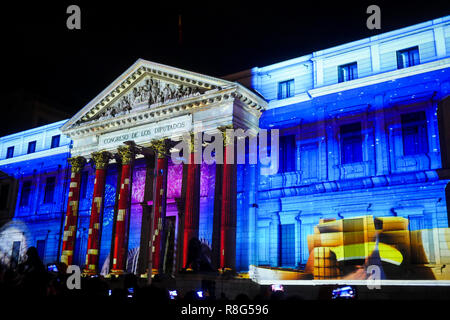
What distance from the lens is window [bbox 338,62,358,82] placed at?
26.8m

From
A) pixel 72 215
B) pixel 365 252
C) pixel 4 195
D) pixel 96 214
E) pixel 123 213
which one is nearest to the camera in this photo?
pixel 365 252

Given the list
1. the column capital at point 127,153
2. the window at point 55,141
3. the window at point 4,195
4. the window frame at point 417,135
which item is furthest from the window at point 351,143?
the window at point 4,195

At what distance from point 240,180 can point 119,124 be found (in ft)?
31.1

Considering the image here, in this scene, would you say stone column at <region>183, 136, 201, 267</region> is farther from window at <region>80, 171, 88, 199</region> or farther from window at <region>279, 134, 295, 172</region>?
window at <region>80, 171, 88, 199</region>

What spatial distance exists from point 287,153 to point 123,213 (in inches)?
441

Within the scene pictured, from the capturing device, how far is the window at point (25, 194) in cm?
4070

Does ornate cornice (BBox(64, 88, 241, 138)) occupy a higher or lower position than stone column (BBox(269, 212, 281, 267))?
higher

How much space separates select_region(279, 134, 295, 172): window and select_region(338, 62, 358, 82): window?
180 inches

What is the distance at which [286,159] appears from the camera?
91.6 feet

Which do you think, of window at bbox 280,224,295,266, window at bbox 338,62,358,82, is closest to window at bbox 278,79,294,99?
window at bbox 338,62,358,82

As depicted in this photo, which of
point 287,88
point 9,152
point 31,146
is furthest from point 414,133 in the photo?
point 9,152

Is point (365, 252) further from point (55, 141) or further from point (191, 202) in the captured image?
point (55, 141)

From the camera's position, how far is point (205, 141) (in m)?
27.8
